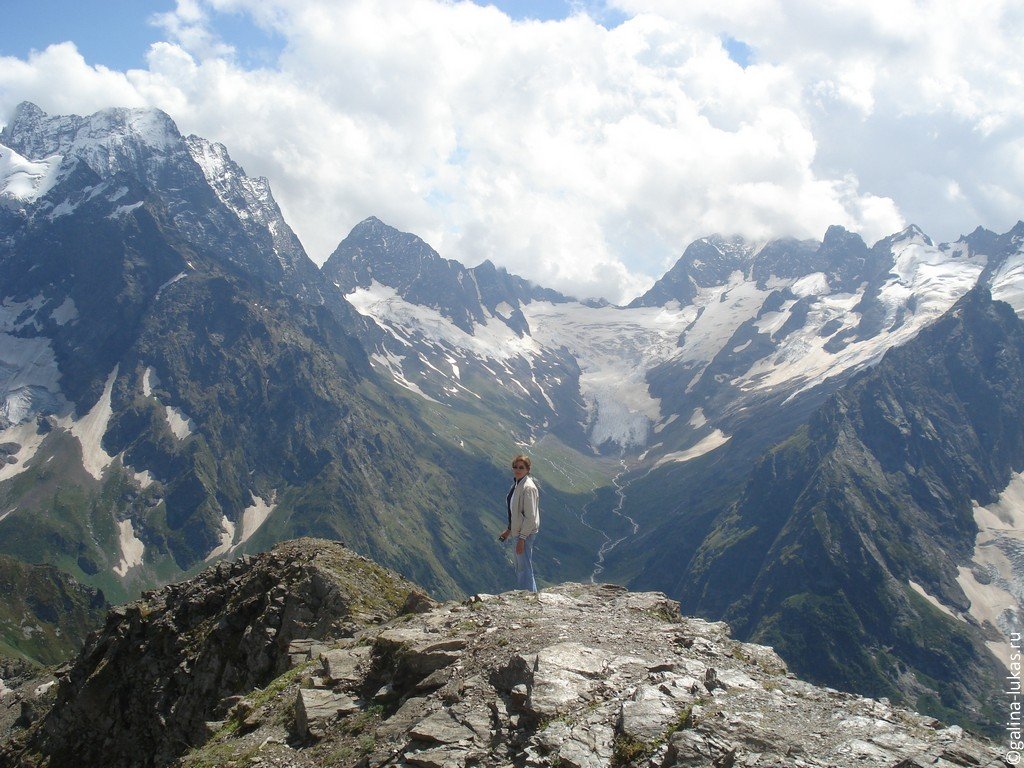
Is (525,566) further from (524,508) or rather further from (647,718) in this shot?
(647,718)

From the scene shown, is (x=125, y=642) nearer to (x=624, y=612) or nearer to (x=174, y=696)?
(x=174, y=696)

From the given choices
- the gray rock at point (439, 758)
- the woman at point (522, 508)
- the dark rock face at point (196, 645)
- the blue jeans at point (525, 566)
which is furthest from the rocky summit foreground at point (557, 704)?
the dark rock face at point (196, 645)

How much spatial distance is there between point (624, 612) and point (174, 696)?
988 inches

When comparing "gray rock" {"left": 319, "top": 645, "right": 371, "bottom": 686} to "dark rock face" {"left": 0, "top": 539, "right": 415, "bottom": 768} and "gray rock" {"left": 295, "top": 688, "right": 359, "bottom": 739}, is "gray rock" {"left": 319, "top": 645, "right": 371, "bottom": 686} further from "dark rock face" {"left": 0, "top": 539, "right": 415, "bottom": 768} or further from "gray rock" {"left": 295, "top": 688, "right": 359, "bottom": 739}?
"dark rock face" {"left": 0, "top": 539, "right": 415, "bottom": 768}

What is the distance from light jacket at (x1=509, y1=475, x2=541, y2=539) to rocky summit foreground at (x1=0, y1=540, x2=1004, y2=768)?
303 centimetres

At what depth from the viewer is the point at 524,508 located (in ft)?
81.9

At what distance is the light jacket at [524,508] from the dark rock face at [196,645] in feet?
37.4

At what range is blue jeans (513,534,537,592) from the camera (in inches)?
1028

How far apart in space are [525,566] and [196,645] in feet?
73.4

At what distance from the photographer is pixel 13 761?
145ft

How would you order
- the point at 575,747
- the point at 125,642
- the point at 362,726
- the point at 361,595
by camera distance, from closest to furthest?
the point at 575,747 < the point at 362,726 < the point at 361,595 < the point at 125,642

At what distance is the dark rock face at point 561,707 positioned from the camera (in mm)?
15336

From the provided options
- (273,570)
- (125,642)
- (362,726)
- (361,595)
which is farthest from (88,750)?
(362,726)

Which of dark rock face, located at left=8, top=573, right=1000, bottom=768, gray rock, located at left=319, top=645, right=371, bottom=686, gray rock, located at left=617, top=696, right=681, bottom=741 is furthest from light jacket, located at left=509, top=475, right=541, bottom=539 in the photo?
gray rock, located at left=617, top=696, right=681, bottom=741
